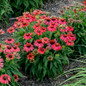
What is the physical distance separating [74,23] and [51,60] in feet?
3.16

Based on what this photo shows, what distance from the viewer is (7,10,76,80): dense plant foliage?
8.78 feet

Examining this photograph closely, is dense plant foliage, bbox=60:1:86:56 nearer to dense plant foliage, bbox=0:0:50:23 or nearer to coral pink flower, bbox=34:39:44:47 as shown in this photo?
coral pink flower, bbox=34:39:44:47

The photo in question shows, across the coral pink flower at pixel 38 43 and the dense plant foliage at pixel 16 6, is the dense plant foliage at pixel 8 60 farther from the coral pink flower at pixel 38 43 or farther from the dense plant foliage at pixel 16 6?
the dense plant foliage at pixel 16 6

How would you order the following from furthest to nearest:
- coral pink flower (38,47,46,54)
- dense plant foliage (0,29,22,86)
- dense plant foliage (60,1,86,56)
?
dense plant foliage (60,1,86,56) → coral pink flower (38,47,46,54) → dense plant foliage (0,29,22,86)

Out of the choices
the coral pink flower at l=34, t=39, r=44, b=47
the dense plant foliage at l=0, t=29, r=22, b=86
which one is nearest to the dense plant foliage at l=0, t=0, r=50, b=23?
the coral pink flower at l=34, t=39, r=44, b=47

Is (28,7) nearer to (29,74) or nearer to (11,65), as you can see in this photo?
(29,74)

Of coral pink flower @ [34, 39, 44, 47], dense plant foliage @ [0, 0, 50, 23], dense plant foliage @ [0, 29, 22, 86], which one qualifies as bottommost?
dense plant foliage @ [0, 29, 22, 86]

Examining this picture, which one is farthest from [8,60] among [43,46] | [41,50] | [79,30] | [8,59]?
[79,30]

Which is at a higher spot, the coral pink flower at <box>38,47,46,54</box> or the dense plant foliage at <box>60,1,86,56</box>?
the dense plant foliage at <box>60,1,86,56</box>

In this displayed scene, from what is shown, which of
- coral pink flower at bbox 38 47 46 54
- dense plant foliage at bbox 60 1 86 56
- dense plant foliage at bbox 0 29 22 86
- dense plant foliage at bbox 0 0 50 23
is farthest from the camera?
dense plant foliage at bbox 0 0 50 23

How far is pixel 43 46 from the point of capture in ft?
9.29

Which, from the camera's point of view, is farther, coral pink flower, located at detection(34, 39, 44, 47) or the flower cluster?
coral pink flower, located at detection(34, 39, 44, 47)

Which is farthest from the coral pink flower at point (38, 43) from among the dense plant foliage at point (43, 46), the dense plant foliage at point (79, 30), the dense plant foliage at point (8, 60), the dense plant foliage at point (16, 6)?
the dense plant foliage at point (16, 6)

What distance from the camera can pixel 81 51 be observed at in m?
3.41
